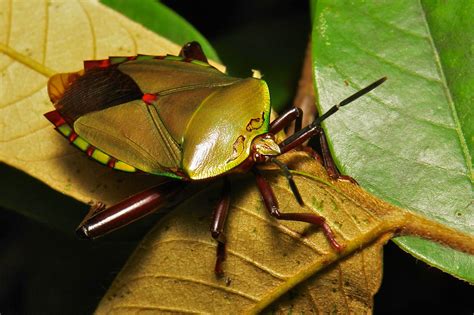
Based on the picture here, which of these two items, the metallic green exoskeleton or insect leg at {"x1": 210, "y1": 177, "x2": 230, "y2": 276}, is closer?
insect leg at {"x1": 210, "y1": 177, "x2": 230, "y2": 276}

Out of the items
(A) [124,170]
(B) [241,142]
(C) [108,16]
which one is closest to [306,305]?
(B) [241,142]

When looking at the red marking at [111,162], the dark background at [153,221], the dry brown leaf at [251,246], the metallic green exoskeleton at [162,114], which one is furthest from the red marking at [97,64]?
→ the dry brown leaf at [251,246]

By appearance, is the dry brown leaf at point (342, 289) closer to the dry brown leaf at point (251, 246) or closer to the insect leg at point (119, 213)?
the dry brown leaf at point (251, 246)

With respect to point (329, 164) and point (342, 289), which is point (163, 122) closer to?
point (329, 164)

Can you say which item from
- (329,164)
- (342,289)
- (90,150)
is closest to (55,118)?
(90,150)

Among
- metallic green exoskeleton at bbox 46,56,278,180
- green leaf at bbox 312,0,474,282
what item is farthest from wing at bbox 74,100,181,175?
green leaf at bbox 312,0,474,282

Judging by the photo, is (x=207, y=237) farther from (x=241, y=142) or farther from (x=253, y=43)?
(x=253, y=43)

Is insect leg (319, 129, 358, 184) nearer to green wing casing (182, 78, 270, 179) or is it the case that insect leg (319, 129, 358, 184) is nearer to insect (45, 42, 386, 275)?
insect (45, 42, 386, 275)
